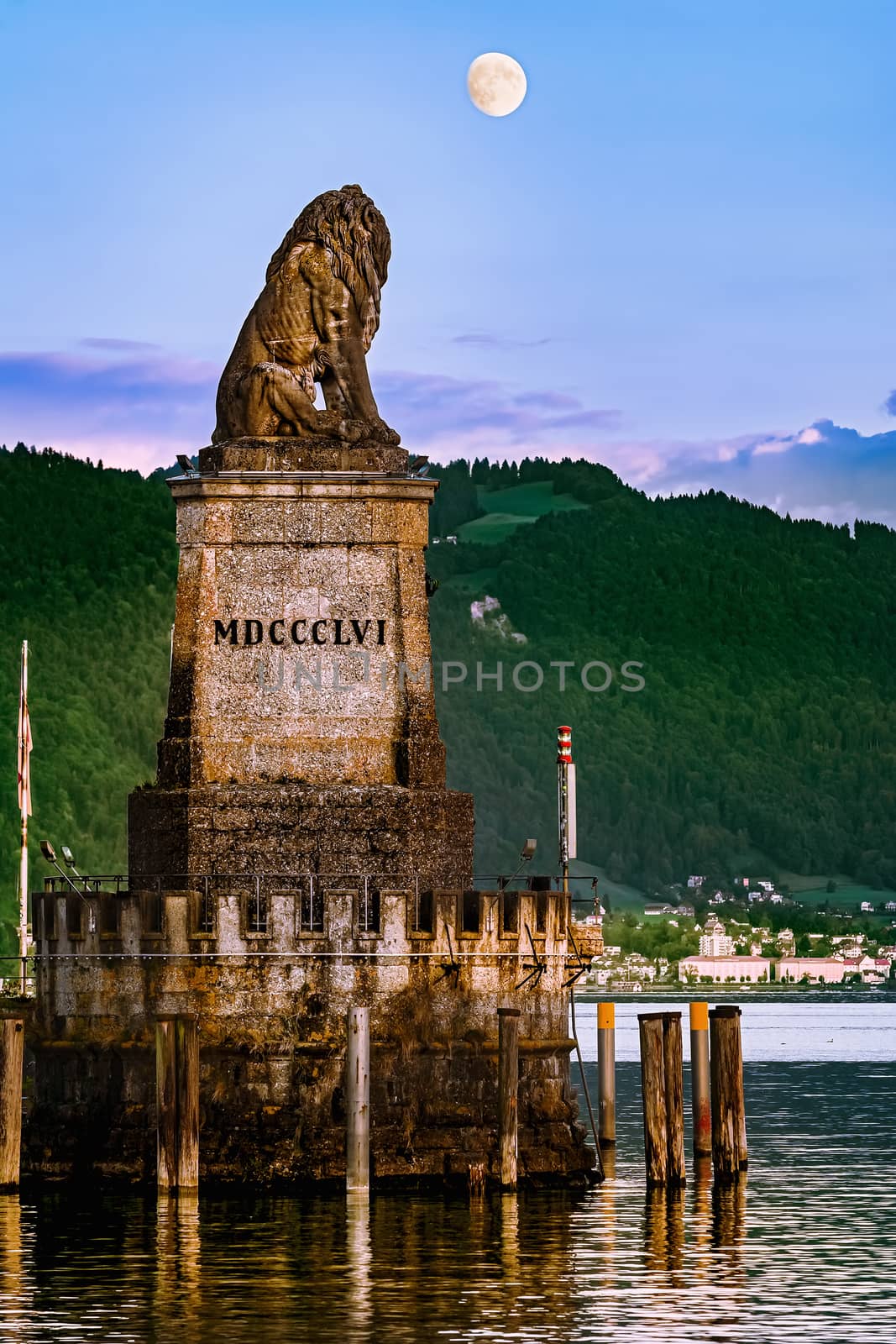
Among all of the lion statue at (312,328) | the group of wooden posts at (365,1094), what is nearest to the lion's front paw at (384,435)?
the lion statue at (312,328)

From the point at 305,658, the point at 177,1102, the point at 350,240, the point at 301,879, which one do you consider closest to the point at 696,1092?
the point at 301,879

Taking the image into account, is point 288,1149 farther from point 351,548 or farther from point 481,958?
point 351,548

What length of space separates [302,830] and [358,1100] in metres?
5.50

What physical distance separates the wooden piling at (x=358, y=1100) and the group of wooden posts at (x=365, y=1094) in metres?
0.01

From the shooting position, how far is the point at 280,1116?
2112 inches

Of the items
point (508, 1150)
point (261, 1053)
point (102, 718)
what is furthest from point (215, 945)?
point (102, 718)

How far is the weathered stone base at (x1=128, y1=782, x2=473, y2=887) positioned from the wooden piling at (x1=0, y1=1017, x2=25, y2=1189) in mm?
4072

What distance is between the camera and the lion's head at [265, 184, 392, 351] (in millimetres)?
58938

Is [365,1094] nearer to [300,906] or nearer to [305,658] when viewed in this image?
[300,906]

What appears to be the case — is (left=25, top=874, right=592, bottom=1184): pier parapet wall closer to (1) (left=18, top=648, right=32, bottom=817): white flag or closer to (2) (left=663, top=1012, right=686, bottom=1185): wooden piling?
(2) (left=663, top=1012, right=686, bottom=1185): wooden piling

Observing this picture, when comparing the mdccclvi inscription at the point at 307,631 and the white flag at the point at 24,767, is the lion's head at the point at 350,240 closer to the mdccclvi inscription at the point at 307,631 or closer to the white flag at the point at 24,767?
the mdccclvi inscription at the point at 307,631

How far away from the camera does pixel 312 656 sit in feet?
185

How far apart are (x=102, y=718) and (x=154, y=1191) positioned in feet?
460

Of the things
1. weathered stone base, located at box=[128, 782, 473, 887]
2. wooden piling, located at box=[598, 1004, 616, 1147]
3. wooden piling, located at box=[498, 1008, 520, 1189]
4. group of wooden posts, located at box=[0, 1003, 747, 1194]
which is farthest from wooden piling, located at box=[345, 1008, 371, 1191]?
wooden piling, located at box=[598, 1004, 616, 1147]
